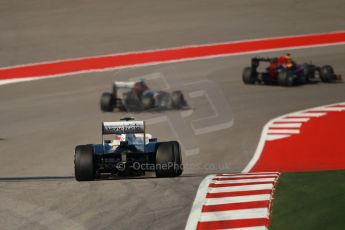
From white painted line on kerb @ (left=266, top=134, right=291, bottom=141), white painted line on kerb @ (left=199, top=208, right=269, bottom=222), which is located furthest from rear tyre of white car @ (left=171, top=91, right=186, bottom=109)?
white painted line on kerb @ (left=199, top=208, right=269, bottom=222)

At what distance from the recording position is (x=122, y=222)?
13.3 metres

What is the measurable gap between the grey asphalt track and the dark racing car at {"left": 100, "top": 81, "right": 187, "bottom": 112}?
52 centimetres

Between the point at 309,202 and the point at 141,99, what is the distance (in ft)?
52.5

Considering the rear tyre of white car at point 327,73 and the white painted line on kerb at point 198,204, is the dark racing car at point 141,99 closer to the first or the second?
the rear tyre of white car at point 327,73

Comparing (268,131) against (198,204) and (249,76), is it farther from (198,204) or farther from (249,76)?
(198,204)

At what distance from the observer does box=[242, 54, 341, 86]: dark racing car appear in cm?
3288

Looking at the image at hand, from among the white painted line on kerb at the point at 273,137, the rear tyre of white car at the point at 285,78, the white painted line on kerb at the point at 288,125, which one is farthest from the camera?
the rear tyre of white car at the point at 285,78

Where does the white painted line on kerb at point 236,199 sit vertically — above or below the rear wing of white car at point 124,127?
below

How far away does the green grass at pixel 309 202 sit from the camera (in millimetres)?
12539

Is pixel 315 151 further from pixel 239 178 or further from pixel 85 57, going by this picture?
pixel 85 57

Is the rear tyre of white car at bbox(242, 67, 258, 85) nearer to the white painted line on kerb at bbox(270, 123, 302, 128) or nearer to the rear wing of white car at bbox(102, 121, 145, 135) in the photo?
the white painted line on kerb at bbox(270, 123, 302, 128)

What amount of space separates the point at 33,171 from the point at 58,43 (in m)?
24.0

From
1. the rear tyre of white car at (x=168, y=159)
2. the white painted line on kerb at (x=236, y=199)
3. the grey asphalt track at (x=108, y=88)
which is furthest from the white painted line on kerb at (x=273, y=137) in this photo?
the white painted line on kerb at (x=236, y=199)

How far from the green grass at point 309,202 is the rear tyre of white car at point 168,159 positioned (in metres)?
1.94
